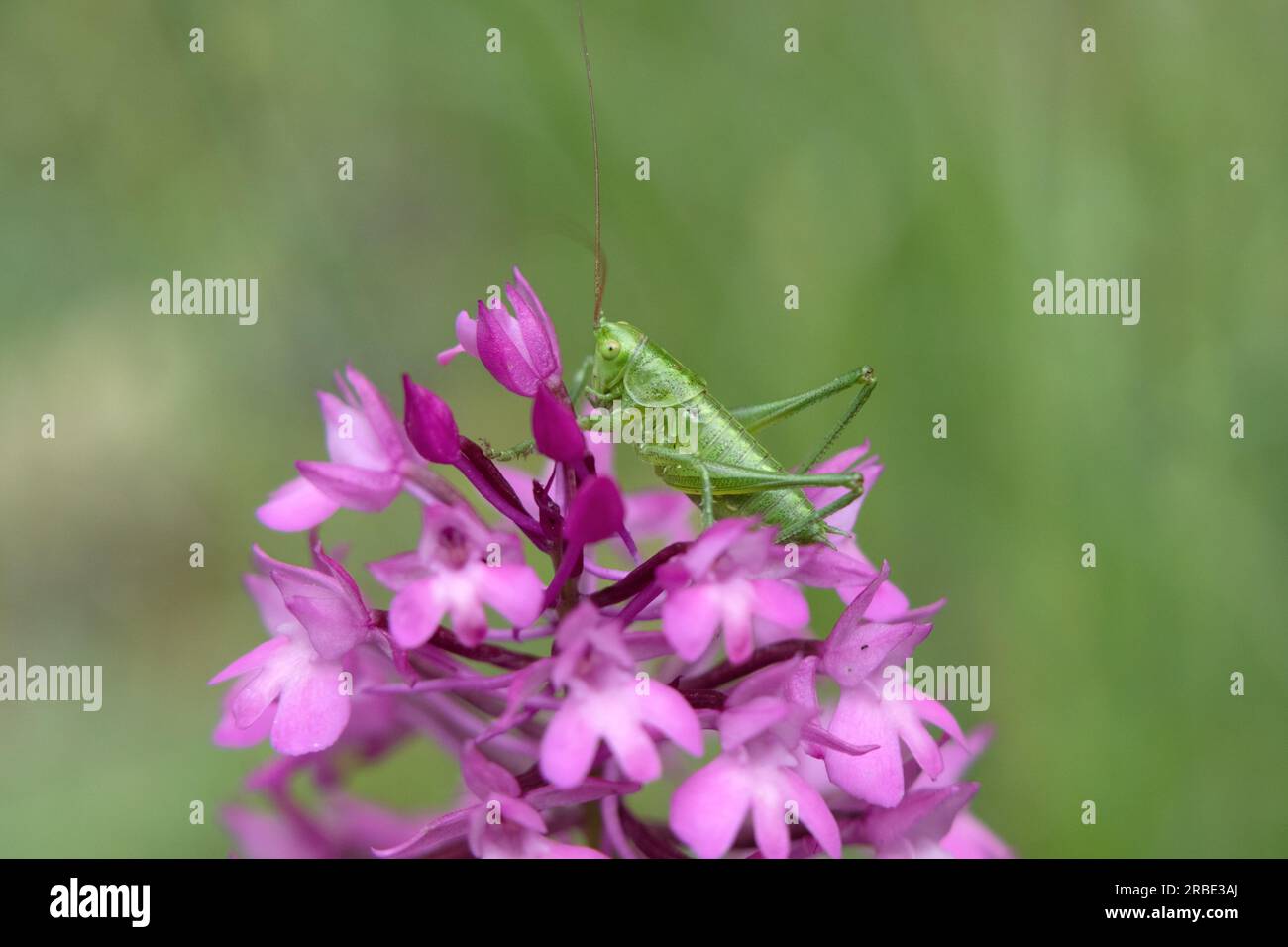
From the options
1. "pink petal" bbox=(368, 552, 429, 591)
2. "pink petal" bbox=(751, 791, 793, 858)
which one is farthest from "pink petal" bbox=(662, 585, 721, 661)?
"pink petal" bbox=(368, 552, 429, 591)

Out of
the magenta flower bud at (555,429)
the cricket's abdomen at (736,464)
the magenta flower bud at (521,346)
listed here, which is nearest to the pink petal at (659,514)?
the cricket's abdomen at (736,464)

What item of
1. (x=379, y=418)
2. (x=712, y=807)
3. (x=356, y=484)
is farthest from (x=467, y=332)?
(x=712, y=807)

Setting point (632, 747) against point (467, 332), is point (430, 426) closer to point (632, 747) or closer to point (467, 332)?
point (467, 332)

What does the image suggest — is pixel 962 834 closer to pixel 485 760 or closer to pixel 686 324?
pixel 485 760

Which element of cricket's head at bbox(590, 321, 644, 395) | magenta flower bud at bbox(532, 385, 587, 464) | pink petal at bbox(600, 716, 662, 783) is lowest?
pink petal at bbox(600, 716, 662, 783)

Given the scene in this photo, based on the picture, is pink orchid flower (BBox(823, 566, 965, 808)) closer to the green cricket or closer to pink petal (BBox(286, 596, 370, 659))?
the green cricket
